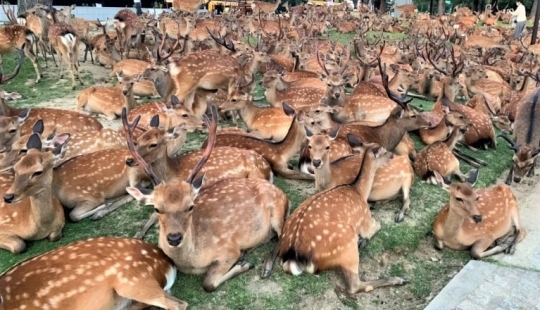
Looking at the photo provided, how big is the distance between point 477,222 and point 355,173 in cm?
99

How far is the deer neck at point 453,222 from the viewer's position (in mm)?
3531

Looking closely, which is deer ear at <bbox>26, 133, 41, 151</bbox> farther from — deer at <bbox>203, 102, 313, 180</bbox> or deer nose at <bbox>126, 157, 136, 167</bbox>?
deer at <bbox>203, 102, 313, 180</bbox>

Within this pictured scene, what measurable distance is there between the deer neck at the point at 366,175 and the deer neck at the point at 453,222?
0.58m

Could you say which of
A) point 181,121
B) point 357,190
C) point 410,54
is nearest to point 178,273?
point 357,190

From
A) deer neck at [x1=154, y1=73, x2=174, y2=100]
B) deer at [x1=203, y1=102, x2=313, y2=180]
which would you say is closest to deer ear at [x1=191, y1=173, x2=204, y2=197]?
deer at [x1=203, y1=102, x2=313, y2=180]

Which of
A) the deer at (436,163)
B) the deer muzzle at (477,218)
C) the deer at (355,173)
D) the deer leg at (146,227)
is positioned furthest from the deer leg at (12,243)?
the deer at (436,163)

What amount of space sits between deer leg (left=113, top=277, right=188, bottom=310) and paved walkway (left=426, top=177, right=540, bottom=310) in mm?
1367

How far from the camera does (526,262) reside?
3.48m

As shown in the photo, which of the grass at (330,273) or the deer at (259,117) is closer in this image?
the grass at (330,273)

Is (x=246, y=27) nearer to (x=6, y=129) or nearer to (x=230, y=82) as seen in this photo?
(x=230, y=82)

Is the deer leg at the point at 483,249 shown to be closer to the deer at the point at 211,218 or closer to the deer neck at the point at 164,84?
the deer at the point at 211,218

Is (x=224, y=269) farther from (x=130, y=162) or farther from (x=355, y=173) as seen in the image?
(x=355, y=173)

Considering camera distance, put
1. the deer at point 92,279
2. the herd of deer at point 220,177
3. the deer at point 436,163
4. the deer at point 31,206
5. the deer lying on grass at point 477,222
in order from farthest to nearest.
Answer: the deer at point 436,163
the deer lying on grass at point 477,222
the deer at point 31,206
the herd of deer at point 220,177
the deer at point 92,279

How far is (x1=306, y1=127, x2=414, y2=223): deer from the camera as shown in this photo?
3.87 m
